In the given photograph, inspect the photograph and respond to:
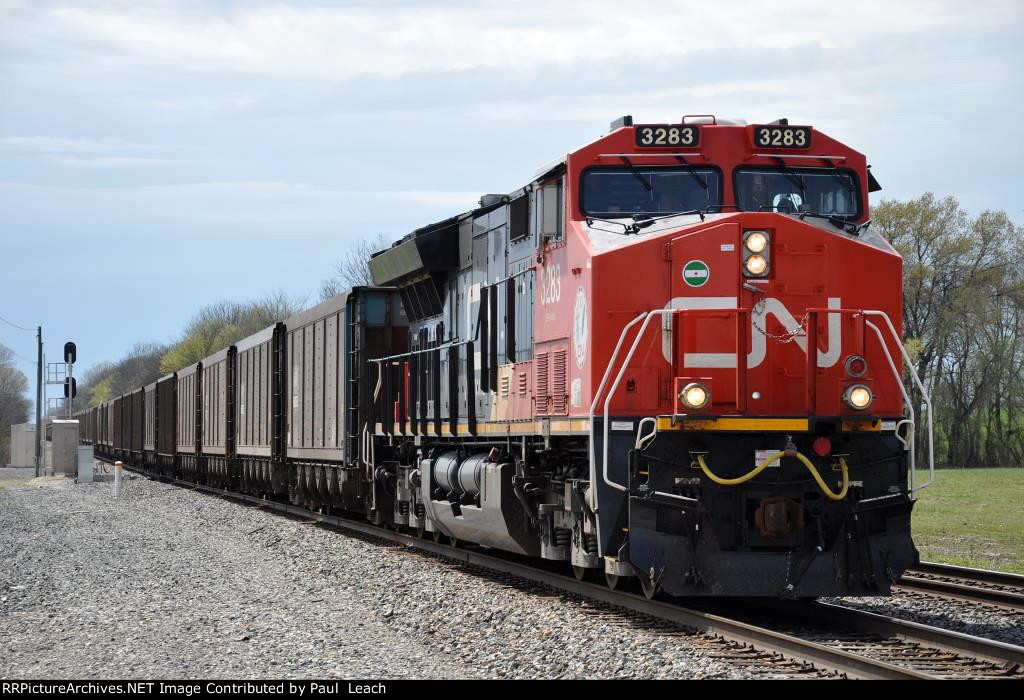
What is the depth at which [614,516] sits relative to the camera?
372 inches

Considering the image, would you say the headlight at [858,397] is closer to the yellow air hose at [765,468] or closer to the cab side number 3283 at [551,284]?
the yellow air hose at [765,468]

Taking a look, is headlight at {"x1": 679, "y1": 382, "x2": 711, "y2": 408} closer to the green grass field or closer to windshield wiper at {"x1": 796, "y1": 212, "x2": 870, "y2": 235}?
windshield wiper at {"x1": 796, "y1": 212, "x2": 870, "y2": 235}

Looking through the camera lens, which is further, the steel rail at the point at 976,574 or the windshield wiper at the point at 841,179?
the steel rail at the point at 976,574

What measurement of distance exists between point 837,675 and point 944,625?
277 cm

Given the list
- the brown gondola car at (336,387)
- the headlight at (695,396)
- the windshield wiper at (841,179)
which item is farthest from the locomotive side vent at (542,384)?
the brown gondola car at (336,387)

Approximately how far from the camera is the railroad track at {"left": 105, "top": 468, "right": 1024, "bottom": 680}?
7.46 metres

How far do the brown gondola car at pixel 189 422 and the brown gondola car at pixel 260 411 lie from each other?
589 centimetres

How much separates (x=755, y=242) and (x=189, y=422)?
30.3 meters

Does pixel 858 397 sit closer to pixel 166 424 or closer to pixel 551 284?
pixel 551 284

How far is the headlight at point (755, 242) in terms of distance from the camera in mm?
9453

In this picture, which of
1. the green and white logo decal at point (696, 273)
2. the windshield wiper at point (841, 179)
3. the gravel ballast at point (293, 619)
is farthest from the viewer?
the windshield wiper at point (841, 179)

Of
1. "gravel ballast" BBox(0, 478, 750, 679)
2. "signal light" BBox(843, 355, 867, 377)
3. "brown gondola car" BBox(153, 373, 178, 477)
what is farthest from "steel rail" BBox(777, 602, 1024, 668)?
"brown gondola car" BBox(153, 373, 178, 477)

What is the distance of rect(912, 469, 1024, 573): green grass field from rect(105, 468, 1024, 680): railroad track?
5.30 m

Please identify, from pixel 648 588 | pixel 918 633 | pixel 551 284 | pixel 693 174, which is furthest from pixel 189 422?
pixel 918 633
